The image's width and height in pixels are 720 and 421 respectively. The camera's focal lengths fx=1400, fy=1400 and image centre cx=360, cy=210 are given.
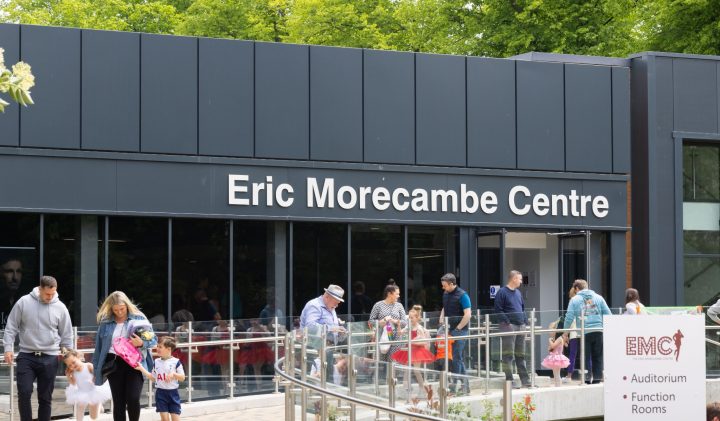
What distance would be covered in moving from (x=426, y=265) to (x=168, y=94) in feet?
18.2

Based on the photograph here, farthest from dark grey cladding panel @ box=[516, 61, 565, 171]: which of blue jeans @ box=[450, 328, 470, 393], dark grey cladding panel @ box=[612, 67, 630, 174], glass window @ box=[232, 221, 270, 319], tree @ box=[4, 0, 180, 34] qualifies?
tree @ box=[4, 0, 180, 34]

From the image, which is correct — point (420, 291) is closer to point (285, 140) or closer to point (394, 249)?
point (394, 249)

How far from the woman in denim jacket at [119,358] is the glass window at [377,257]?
10.3 m

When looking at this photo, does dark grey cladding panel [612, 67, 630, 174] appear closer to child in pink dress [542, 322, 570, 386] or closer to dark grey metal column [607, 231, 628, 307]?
dark grey metal column [607, 231, 628, 307]

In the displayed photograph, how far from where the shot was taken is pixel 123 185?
21984mm

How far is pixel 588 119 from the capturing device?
26.0 meters

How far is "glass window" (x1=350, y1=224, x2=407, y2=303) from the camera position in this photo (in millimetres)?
23938

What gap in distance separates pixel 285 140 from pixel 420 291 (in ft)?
12.0

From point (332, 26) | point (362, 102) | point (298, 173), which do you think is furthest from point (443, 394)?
point (332, 26)

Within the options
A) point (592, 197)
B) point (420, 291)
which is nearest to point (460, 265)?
point (420, 291)

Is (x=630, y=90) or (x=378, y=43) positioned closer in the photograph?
(x=630, y=90)

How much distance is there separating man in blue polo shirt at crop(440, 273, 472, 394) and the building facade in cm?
455

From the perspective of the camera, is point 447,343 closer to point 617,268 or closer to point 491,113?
point 491,113

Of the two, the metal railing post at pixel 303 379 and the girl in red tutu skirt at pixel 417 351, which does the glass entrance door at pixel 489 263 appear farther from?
the metal railing post at pixel 303 379
